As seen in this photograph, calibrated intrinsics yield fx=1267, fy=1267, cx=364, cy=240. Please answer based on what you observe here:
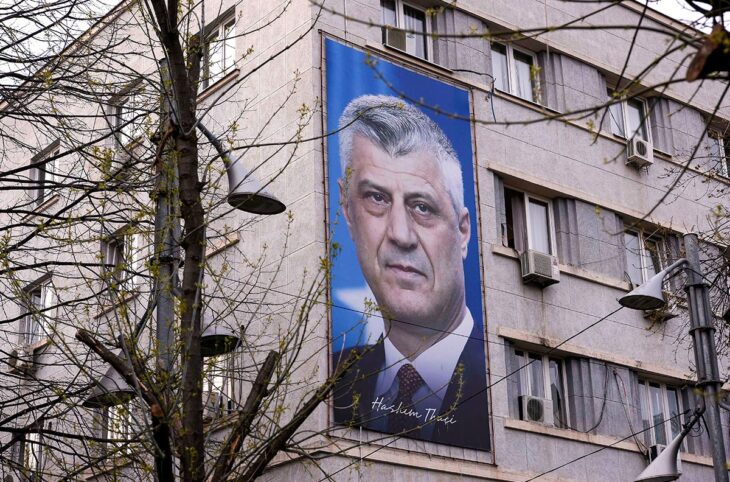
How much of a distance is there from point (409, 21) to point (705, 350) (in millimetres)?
9099

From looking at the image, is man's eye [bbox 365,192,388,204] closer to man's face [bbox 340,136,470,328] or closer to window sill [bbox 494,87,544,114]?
man's face [bbox 340,136,470,328]

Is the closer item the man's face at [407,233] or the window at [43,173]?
the window at [43,173]

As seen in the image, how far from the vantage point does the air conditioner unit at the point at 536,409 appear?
765 inches

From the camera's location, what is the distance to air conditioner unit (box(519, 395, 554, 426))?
19.4 metres

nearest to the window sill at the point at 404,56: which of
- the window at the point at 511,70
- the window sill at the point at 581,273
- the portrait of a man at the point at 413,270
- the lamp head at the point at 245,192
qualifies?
the portrait of a man at the point at 413,270

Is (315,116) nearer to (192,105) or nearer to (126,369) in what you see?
(192,105)

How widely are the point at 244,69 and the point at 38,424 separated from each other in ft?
29.4

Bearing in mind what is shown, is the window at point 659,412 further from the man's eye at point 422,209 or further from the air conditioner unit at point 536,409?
the man's eye at point 422,209

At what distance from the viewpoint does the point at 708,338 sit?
13883 millimetres

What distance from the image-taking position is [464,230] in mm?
19516

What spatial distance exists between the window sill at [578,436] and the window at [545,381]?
262 millimetres

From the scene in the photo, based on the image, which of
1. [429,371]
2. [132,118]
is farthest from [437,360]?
[132,118]

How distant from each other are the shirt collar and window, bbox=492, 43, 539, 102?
191 inches

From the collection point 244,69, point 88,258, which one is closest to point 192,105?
point 244,69
